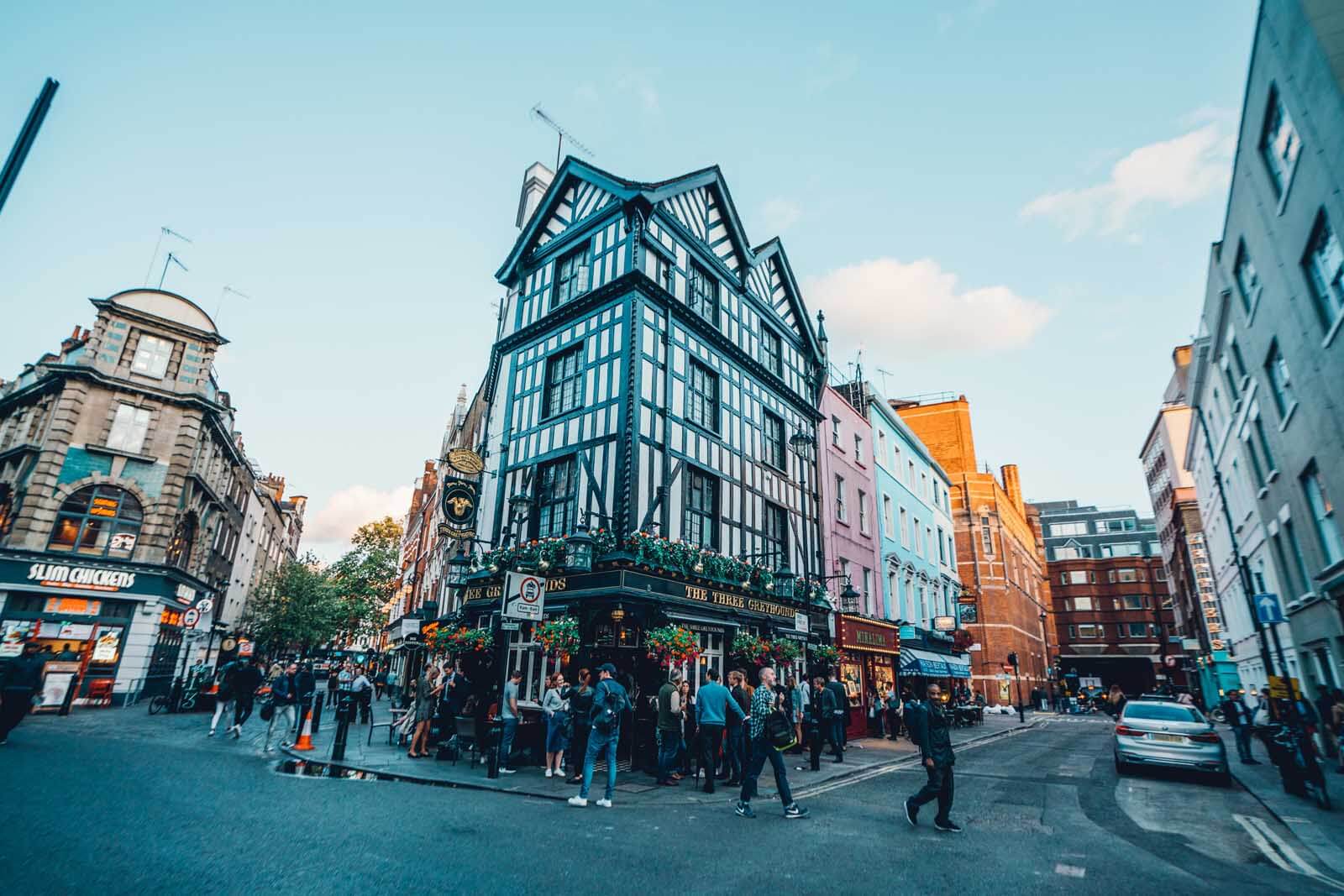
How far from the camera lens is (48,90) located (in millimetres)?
5691

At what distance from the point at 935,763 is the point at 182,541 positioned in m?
29.8

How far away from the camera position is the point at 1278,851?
22.7 feet

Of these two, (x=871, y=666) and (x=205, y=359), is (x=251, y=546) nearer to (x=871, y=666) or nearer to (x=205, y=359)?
(x=205, y=359)

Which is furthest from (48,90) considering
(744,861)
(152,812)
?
(744,861)

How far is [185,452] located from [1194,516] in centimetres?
5769

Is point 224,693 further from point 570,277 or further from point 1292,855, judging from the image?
point 1292,855

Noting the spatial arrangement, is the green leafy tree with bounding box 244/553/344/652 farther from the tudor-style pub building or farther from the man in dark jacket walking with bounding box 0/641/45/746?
the man in dark jacket walking with bounding box 0/641/45/746

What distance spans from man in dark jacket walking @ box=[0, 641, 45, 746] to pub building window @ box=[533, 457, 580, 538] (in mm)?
9239

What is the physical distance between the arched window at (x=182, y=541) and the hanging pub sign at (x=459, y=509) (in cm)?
1557

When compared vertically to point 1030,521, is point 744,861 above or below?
below

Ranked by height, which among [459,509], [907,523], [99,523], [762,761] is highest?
[907,523]

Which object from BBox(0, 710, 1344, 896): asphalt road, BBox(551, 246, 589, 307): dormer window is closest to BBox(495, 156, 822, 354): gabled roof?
BBox(551, 246, 589, 307): dormer window

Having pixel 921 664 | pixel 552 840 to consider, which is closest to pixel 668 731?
pixel 552 840

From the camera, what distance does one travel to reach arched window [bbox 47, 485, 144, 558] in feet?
71.4
